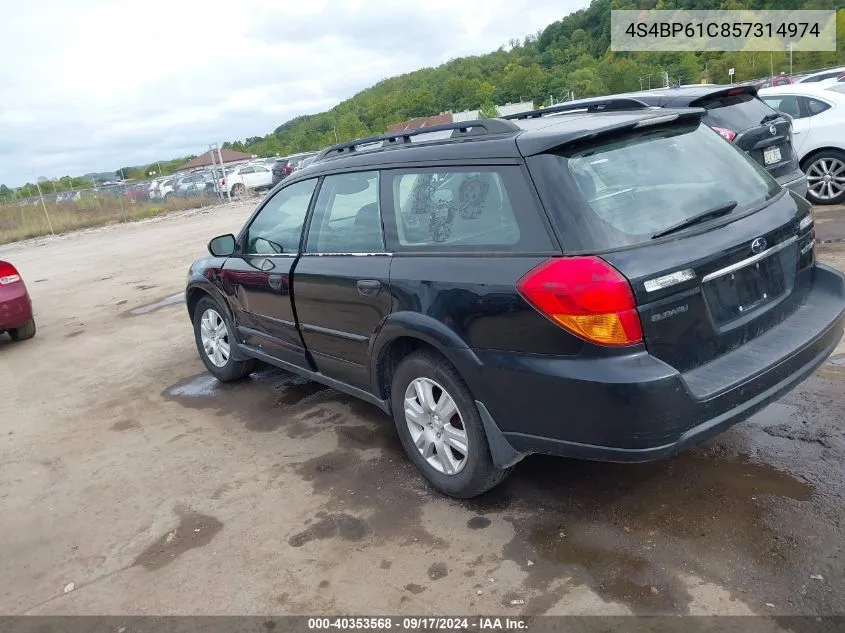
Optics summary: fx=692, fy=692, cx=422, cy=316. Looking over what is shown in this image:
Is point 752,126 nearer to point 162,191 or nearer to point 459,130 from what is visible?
point 459,130

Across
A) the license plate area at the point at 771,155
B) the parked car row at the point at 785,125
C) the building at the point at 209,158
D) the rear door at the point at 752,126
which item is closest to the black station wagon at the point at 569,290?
the parked car row at the point at 785,125

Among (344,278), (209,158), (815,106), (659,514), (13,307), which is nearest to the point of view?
(659,514)

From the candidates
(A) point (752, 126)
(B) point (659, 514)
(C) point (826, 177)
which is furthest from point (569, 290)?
(C) point (826, 177)

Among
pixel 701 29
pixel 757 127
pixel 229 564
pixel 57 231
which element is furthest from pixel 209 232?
pixel 701 29

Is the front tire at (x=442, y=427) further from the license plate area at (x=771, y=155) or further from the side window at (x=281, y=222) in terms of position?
the license plate area at (x=771, y=155)

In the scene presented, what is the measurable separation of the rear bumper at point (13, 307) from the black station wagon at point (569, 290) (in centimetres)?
578

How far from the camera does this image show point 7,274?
319 inches

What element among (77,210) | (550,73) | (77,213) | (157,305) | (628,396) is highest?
(550,73)

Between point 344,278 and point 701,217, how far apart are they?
185 centimetres

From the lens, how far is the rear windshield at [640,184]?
2.80 metres

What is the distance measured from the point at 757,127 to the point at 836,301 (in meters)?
4.31

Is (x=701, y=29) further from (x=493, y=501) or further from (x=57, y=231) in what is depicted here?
(x=493, y=501)

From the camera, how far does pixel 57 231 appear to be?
88.9ft

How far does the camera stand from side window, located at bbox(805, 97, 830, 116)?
29.5 ft
